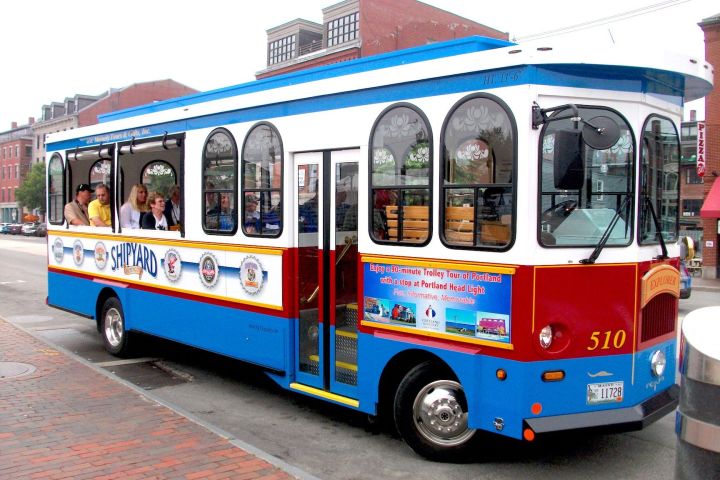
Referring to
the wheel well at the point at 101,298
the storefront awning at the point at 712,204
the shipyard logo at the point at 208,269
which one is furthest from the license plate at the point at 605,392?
the storefront awning at the point at 712,204

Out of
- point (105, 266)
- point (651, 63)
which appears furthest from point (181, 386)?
point (651, 63)

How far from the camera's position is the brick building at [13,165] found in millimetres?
87938

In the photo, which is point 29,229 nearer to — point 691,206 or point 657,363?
point 691,206

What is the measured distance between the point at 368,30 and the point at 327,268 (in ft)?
160

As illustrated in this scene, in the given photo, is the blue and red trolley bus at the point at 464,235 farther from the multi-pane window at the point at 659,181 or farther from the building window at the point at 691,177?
the building window at the point at 691,177

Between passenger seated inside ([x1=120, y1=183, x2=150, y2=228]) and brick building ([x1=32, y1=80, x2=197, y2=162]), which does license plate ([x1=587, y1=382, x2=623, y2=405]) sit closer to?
passenger seated inside ([x1=120, y1=183, x2=150, y2=228])

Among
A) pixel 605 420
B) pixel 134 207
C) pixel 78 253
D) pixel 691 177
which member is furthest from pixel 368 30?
pixel 605 420

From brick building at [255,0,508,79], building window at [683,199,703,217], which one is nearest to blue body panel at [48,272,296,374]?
brick building at [255,0,508,79]

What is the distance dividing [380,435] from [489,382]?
1.62m

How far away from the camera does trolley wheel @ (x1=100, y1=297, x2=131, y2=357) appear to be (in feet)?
29.7

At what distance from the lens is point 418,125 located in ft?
17.1

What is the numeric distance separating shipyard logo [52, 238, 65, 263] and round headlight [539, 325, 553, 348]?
26.7 feet

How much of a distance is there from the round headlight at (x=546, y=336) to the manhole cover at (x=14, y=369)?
5.84m

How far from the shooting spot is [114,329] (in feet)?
30.4
